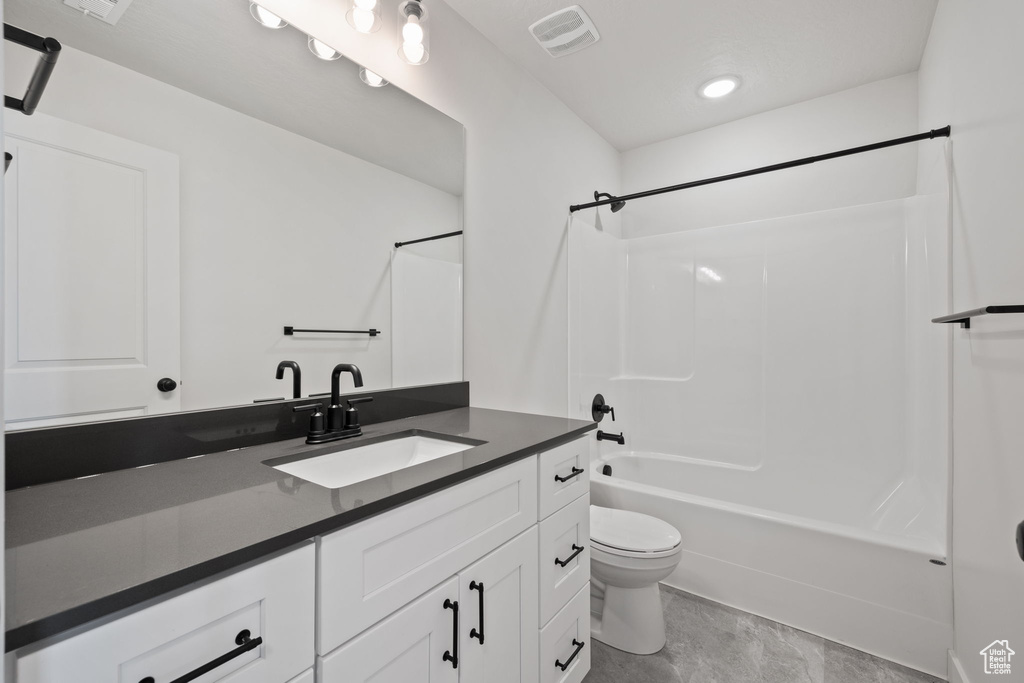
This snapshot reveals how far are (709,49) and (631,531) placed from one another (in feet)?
7.16

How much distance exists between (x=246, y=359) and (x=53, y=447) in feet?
1.30

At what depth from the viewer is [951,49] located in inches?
64.5

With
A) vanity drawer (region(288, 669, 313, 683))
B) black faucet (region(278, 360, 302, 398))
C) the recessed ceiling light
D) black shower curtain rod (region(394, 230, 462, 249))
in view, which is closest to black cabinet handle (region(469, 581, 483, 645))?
vanity drawer (region(288, 669, 313, 683))

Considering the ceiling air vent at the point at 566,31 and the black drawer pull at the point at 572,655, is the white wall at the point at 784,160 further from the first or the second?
the black drawer pull at the point at 572,655

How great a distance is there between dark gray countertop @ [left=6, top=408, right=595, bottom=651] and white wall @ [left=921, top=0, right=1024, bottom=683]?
127 centimetres

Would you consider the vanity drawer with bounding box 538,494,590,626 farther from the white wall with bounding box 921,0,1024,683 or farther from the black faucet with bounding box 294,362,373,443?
the white wall with bounding box 921,0,1024,683

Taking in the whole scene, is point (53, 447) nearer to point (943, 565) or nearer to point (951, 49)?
point (943, 565)

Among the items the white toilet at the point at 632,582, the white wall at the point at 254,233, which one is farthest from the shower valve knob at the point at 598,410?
the white wall at the point at 254,233

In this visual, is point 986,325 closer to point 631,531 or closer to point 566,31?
point 631,531

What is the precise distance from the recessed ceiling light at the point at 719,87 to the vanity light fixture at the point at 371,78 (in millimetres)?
1729

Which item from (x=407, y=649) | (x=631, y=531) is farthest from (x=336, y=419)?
(x=631, y=531)

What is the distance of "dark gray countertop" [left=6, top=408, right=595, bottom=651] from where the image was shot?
Answer: 53cm

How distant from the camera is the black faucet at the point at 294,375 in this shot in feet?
4.14

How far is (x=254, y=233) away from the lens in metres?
1.20
